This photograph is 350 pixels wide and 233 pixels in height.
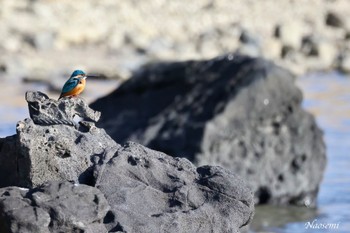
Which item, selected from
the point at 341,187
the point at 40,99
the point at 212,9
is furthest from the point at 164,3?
the point at 40,99

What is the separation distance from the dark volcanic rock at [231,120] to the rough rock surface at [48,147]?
400 cm

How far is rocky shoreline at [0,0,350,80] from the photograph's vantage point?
2076 centimetres

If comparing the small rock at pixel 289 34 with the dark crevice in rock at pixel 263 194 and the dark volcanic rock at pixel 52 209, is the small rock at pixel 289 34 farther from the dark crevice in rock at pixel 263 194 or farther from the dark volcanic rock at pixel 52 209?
the dark volcanic rock at pixel 52 209

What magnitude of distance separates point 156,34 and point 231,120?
47.5 ft

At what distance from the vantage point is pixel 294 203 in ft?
31.7

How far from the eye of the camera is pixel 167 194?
445cm

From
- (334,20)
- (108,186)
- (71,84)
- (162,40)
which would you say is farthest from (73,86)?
(334,20)

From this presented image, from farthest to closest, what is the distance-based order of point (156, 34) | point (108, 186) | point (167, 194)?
point (156, 34) → point (167, 194) → point (108, 186)

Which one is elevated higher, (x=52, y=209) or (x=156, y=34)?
(x=156, y=34)

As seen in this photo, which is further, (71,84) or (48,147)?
(71,84)

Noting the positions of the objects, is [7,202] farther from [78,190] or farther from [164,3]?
[164,3]

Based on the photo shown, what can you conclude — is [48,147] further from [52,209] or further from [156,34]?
[156,34]

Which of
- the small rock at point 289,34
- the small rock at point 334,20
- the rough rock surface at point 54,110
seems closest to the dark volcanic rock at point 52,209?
the rough rock surface at point 54,110

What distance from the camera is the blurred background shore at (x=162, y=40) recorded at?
18.8 metres
